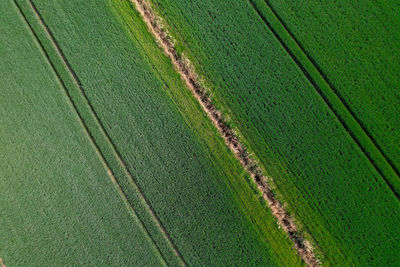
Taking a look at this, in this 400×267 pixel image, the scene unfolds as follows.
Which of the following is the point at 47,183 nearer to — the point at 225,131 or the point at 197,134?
the point at 197,134

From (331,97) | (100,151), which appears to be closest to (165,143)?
(100,151)

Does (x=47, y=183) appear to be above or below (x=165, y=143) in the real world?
above

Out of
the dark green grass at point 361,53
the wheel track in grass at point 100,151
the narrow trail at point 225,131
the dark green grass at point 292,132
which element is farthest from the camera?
the wheel track in grass at point 100,151

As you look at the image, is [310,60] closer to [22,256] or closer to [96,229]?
[96,229]

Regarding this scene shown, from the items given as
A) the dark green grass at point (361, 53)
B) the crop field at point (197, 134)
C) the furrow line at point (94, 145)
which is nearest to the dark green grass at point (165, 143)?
the crop field at point (197, 134)

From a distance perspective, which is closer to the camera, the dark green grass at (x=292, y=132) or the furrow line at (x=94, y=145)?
the dark green grass at (x=292, y=132)

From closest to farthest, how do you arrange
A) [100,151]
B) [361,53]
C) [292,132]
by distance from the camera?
1. [361,53]
2. [292,132]
3. [100,151]

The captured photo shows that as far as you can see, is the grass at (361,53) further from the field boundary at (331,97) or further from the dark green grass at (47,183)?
the dark green grass at (47,183)
